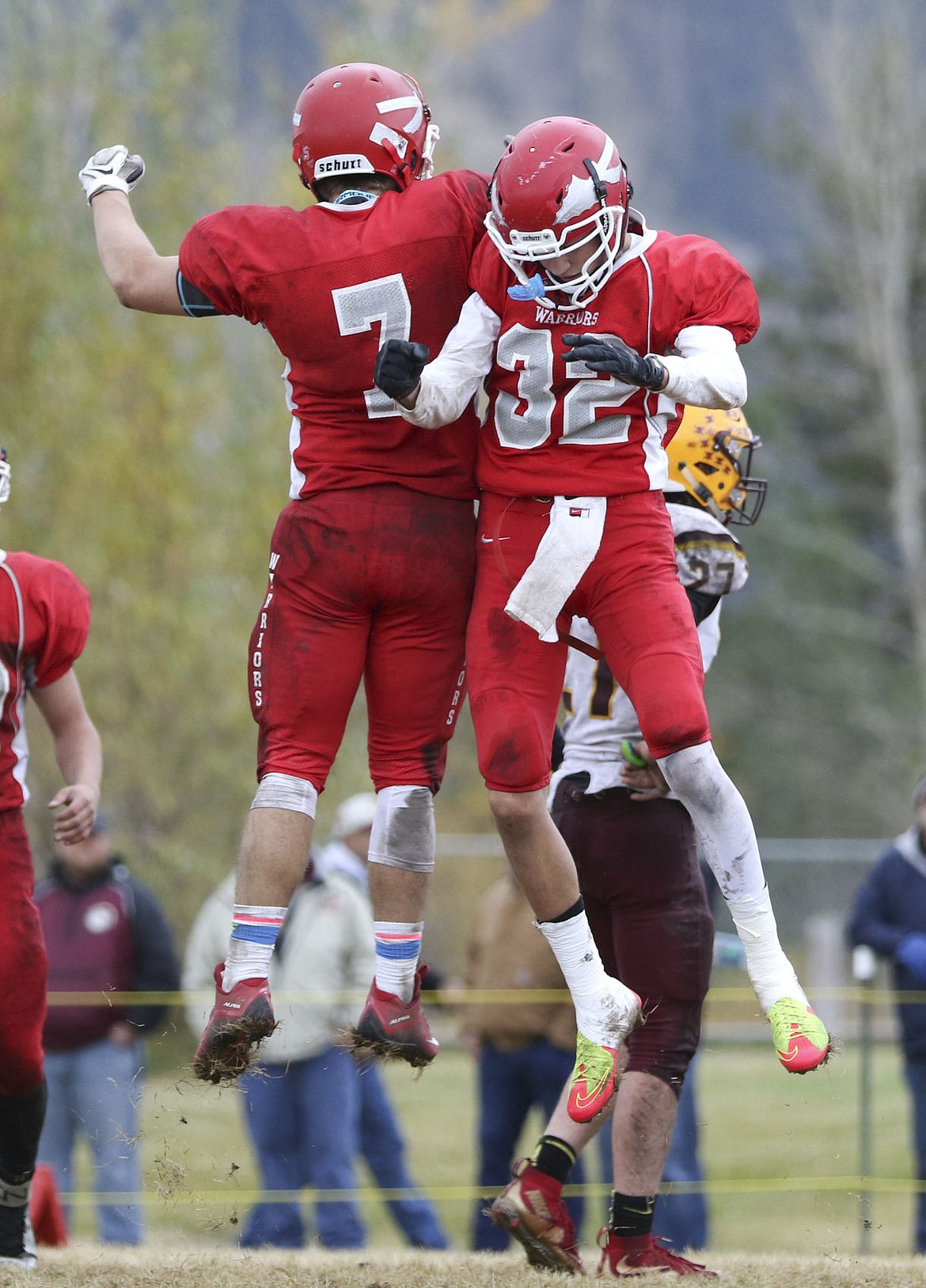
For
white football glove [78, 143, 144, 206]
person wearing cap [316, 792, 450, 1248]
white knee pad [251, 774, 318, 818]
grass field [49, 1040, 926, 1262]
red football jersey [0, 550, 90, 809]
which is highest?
white football glove [78, 143, 144, 206]

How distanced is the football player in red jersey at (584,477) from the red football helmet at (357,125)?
326 millimetres

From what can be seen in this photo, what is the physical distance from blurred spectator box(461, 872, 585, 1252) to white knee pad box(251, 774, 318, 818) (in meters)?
2.75

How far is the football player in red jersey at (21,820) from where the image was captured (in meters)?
4.62

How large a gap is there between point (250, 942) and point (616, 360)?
1.76 metres

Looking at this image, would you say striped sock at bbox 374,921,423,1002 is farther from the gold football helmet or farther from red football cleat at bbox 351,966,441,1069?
the gold football helmet

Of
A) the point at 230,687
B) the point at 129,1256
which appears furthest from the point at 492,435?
the point at 230,687

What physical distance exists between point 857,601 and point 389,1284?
23.0 m

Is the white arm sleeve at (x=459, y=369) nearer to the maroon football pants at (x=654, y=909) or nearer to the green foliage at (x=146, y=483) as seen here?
the maroon football pants at (x=654, y=909)

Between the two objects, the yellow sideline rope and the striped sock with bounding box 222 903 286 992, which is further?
the yellow sideline rope

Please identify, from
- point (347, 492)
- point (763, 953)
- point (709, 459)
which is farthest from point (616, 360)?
point (763, 953)

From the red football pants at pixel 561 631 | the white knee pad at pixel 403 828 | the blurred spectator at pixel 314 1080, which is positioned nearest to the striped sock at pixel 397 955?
the white knee pad at pixel 403 828

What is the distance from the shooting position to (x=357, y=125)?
4324mm

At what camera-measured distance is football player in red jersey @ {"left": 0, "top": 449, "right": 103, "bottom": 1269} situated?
4617 mm

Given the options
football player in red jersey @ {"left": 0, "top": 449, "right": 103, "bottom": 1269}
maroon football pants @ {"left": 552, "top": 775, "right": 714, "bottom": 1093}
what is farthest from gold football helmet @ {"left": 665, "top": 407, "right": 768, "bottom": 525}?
football player in red jersey @ {"left": 0, "top": 449, "right": 103, "bottom": 1269}
